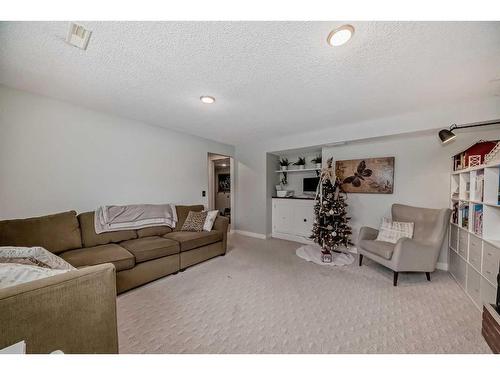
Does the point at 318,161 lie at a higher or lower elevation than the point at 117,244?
higher

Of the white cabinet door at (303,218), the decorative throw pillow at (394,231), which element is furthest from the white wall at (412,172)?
the white cabinet door at (303,218)

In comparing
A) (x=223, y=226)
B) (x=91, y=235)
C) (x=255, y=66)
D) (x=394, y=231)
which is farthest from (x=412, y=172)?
(x=91, y=235)

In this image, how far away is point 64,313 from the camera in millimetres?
877

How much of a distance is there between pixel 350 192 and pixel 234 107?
8.43 ft

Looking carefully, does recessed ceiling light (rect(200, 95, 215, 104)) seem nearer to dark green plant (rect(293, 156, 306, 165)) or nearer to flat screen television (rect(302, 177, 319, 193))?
dark green plant (rect(293, 156, 306, 165))

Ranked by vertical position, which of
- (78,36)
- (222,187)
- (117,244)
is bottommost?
(117,244)

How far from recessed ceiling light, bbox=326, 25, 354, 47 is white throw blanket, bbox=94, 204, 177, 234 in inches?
120

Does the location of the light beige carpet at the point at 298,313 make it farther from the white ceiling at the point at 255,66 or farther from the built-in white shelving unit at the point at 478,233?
the white ceiling at the point at 255,66

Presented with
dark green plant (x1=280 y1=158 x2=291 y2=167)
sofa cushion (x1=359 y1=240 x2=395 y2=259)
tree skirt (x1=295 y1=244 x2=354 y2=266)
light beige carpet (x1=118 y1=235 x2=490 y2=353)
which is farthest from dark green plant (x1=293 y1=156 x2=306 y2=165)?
light beige carpet (x1=118 y1=235 x2=490 y2=353)

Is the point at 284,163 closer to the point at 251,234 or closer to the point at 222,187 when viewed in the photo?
the point at 251,234

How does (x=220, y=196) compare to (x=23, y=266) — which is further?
(x=220, y=196)

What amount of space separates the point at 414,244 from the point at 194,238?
2.85m

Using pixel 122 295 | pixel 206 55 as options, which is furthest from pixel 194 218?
pixel 206 55

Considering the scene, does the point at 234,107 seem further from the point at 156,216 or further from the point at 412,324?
the point at 412,324
